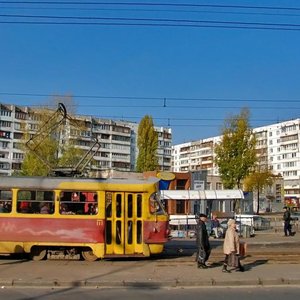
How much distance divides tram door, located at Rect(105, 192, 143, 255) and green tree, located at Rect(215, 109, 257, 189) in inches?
1332

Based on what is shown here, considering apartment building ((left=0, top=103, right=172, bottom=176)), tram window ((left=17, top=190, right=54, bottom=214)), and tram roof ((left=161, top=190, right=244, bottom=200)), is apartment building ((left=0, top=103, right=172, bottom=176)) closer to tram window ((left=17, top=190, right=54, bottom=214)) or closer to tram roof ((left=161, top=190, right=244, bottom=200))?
tram roof ((left=161, top=190, right=244, bottom=200))

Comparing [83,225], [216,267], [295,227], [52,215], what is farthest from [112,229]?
[295,227]

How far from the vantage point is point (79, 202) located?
53.4ft

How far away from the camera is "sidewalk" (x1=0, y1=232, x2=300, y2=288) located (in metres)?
12.1

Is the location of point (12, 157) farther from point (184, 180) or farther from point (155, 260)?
point (155, 260)

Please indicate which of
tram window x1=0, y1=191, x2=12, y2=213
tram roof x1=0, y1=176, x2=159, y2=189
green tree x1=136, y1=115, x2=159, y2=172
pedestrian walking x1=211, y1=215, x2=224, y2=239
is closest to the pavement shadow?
tram roof x1=0, y1=176, x2=159, y2=189

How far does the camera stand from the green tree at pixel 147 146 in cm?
7256

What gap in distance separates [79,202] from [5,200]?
237 cm

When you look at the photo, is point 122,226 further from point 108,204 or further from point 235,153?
point 235,153

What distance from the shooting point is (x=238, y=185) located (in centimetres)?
5031

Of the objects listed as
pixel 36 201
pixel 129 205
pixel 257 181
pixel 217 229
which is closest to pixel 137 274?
pixel 129 205

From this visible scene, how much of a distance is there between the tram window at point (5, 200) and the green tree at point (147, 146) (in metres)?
55.2

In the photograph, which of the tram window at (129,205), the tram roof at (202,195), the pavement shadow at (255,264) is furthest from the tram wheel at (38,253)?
the tram roof at (202,195)

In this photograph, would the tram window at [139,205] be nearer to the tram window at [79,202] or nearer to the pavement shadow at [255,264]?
the tram window at [79,202]
